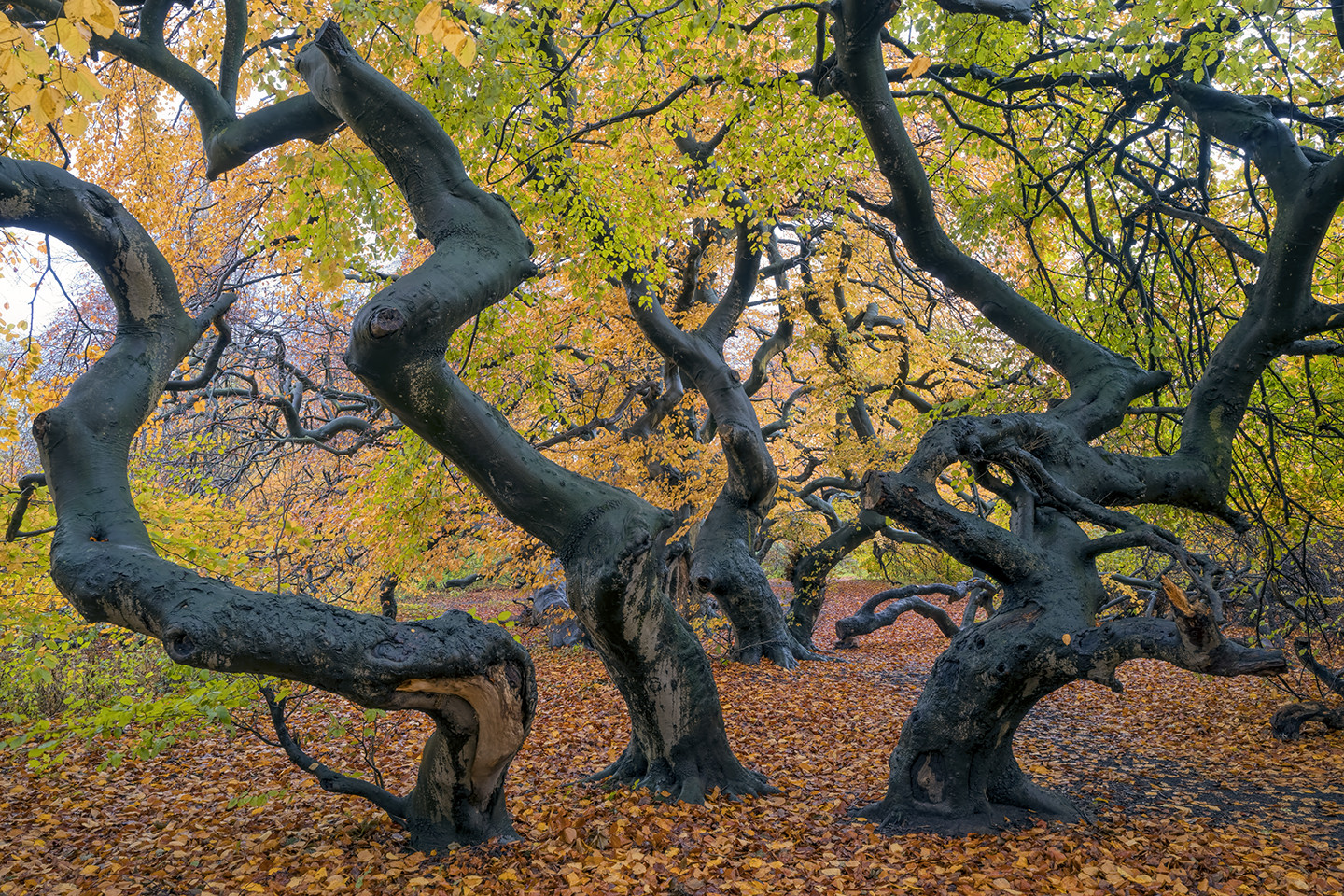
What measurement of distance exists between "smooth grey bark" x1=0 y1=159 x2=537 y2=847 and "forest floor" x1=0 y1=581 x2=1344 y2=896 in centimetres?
59

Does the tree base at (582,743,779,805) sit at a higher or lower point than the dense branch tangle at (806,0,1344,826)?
lower

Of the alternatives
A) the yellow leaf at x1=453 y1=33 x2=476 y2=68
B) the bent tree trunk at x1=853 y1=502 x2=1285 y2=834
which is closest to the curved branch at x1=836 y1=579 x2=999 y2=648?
the bent tree trunk at x1=853 y1=502 x2=1285 y2=834

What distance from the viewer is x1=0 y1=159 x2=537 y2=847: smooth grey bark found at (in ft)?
9.98

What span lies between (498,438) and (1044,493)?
3.03m

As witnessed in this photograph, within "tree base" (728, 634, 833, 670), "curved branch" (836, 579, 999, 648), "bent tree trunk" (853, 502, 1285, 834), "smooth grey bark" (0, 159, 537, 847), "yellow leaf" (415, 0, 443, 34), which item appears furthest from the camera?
"curved branch" (836, 579, 999, 648)

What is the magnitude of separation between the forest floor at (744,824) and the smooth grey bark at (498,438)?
43cm

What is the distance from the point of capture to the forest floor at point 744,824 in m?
3.60

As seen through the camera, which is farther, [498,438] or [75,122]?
[498,438]

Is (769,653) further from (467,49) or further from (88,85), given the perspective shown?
(88,85)

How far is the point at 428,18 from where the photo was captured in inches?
74.5

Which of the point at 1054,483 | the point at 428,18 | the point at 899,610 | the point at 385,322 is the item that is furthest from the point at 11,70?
the point at 899,610

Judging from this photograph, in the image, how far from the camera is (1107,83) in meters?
4.98

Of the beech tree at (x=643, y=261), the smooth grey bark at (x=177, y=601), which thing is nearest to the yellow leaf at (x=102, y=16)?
the beech tree at (x=643, y=261)

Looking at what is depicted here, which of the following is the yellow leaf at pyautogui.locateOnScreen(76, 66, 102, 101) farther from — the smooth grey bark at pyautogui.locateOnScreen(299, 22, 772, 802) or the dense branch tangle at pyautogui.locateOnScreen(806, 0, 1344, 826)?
the dense branch tangle at pyautogui.locateOnScreen(806, 0, 1344, 826)
